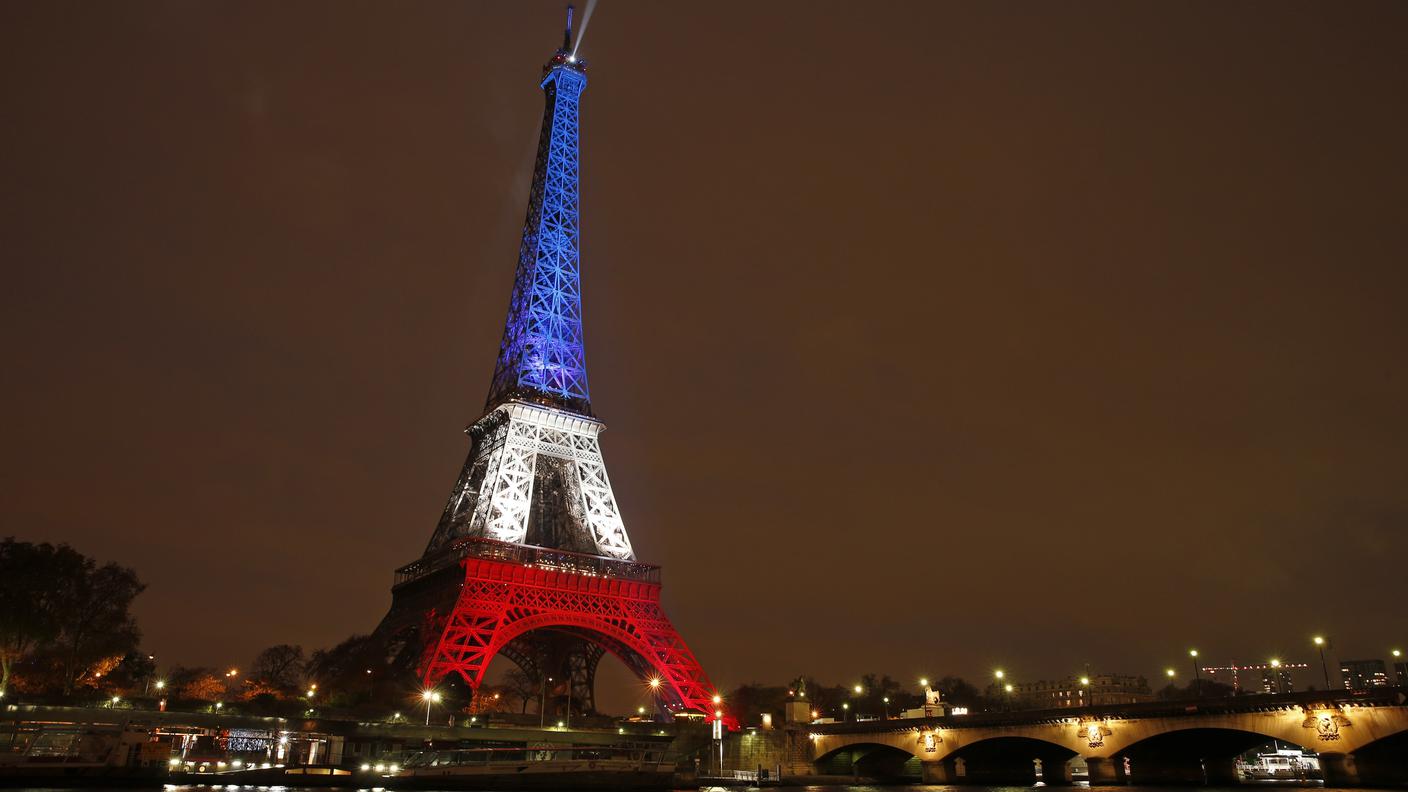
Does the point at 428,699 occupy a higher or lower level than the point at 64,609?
lower

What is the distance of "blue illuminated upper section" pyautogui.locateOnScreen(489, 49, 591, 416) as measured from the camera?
9038 centimetres

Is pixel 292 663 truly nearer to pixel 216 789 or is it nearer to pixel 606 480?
pixel 606 480

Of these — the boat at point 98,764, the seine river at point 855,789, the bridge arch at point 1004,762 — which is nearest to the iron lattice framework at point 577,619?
the seine river at point 855,789

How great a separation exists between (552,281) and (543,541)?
1063 inches

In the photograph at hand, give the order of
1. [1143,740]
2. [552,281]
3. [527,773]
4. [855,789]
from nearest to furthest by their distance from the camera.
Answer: [527,773], [1143,740], [855,789], [552,281]

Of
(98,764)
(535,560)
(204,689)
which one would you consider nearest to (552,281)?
(535,560)

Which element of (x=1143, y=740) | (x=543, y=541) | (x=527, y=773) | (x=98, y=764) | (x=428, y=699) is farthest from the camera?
(x=543, y=541)

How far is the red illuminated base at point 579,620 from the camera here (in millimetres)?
67062

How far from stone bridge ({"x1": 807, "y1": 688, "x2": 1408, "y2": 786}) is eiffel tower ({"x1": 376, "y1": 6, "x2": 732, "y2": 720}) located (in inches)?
597

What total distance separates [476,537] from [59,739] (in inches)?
1220

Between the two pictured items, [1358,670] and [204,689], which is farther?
[204,689]

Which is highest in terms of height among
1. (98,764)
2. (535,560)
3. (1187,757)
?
(535,560)

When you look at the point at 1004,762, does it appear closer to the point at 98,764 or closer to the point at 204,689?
the point at 98,764

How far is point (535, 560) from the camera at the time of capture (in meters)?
74.7
